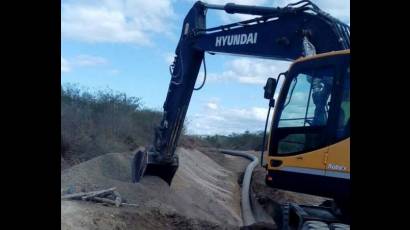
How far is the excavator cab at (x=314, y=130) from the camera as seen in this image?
753 cm

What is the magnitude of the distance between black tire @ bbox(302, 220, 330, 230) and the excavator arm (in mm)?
2477

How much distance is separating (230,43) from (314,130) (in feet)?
12.7

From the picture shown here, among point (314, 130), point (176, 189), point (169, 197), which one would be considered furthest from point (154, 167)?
point (314, 130)

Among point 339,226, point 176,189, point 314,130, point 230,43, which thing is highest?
point 230,43

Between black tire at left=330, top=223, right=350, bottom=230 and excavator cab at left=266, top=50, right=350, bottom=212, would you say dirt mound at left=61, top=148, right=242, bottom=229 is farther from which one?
black tire at left=330, top=223, right=350, bottom=230

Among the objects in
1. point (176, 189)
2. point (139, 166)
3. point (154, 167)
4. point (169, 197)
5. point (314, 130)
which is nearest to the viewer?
point (314, 130)

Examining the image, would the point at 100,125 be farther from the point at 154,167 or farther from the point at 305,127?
the point at 305,127

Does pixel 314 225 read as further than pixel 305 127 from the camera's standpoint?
No

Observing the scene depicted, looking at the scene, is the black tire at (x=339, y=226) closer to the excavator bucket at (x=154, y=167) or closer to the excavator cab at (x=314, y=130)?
the excavator cab at (x=314, y=130)

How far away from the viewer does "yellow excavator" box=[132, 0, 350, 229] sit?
759cm

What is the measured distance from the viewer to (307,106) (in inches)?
315
